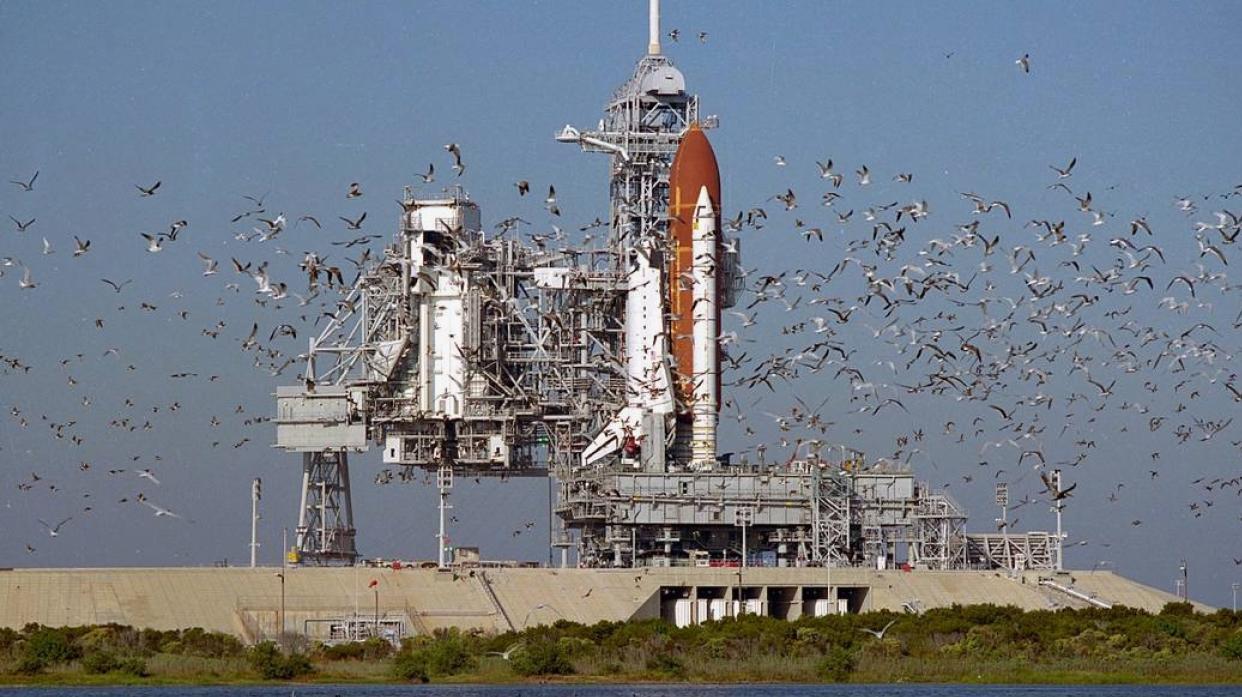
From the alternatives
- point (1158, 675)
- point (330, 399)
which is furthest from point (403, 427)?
point (1158, 675)

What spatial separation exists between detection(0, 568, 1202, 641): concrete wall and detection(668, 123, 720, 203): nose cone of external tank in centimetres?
2196

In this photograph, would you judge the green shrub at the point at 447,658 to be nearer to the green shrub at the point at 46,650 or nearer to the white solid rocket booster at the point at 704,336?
the green shrub at the point at 46,650

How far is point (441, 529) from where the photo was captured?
142 metres

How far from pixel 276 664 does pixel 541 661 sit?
11.7 m

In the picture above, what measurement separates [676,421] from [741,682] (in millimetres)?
32919

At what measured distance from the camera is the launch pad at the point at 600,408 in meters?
143

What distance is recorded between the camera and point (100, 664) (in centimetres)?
11450

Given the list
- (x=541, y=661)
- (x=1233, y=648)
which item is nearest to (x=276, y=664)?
(x=541, y=661)

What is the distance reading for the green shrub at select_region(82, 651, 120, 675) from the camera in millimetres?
114500

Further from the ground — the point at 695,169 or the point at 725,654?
the point at 695,169

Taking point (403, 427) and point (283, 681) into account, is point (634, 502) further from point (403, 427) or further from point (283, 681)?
point (283, 681)

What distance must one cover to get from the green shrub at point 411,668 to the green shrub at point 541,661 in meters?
4.39

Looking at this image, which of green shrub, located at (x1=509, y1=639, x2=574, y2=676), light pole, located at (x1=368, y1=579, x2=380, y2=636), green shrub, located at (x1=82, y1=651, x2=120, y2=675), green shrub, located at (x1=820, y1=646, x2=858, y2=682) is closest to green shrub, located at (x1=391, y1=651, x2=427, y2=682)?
green shrub, located at (x1=509, y1=639, x2=574, y2=676)

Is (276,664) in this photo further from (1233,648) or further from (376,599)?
(1233,648)
